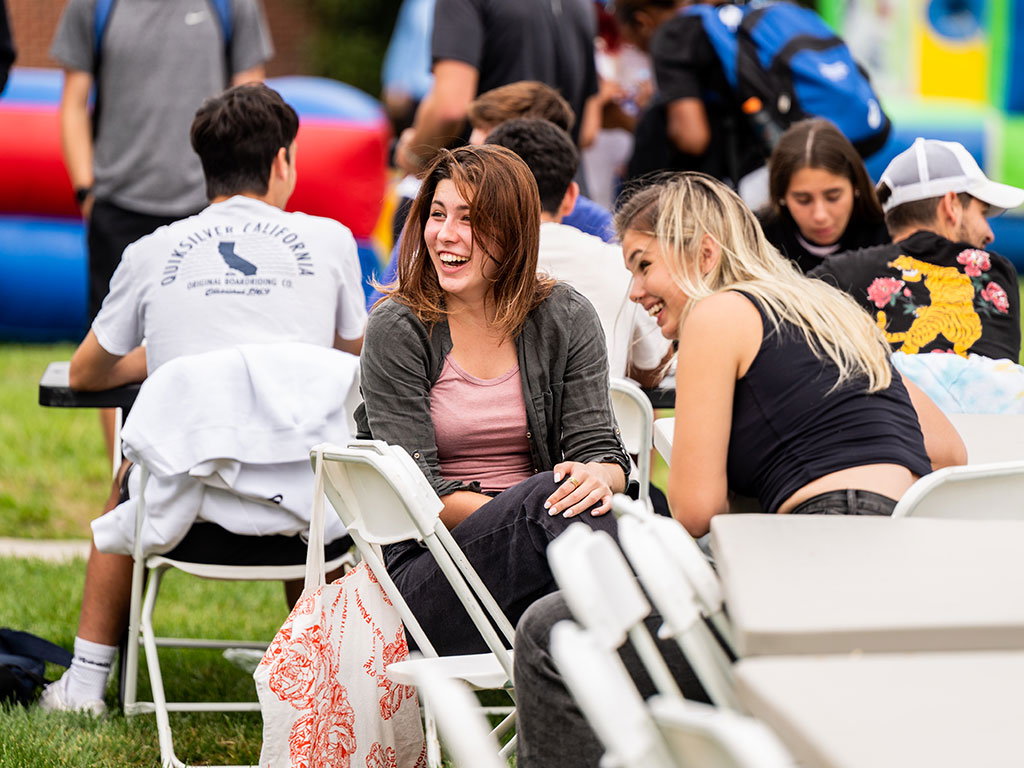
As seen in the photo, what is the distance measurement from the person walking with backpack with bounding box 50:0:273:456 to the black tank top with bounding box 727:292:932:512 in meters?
3.04

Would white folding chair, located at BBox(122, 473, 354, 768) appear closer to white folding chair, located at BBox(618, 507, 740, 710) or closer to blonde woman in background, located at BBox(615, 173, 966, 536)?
blonde woman in background, located at BBox(615, 173, 966, 536)

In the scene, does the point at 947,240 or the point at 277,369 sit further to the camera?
the point at 947,240

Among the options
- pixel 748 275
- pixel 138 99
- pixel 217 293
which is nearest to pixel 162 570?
pixel 217 293

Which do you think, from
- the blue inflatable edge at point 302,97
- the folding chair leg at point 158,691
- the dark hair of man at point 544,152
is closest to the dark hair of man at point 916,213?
the dark hair of man at point 544,152

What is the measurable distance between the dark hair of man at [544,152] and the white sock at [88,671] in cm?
164

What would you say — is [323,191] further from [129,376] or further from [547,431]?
[547,431]

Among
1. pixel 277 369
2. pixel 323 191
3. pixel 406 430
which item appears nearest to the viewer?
pixel 406 430

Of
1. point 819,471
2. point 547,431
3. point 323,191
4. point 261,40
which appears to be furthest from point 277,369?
point 323,191

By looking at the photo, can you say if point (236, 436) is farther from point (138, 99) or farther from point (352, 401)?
point (138, 99)

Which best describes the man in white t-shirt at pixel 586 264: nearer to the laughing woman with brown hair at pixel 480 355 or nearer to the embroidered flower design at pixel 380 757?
the laughing woman with brown hair at pixel 480 355

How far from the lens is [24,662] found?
3.33m

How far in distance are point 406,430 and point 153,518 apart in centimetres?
69

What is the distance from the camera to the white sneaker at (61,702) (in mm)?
3158

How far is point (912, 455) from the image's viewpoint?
7.71ft
